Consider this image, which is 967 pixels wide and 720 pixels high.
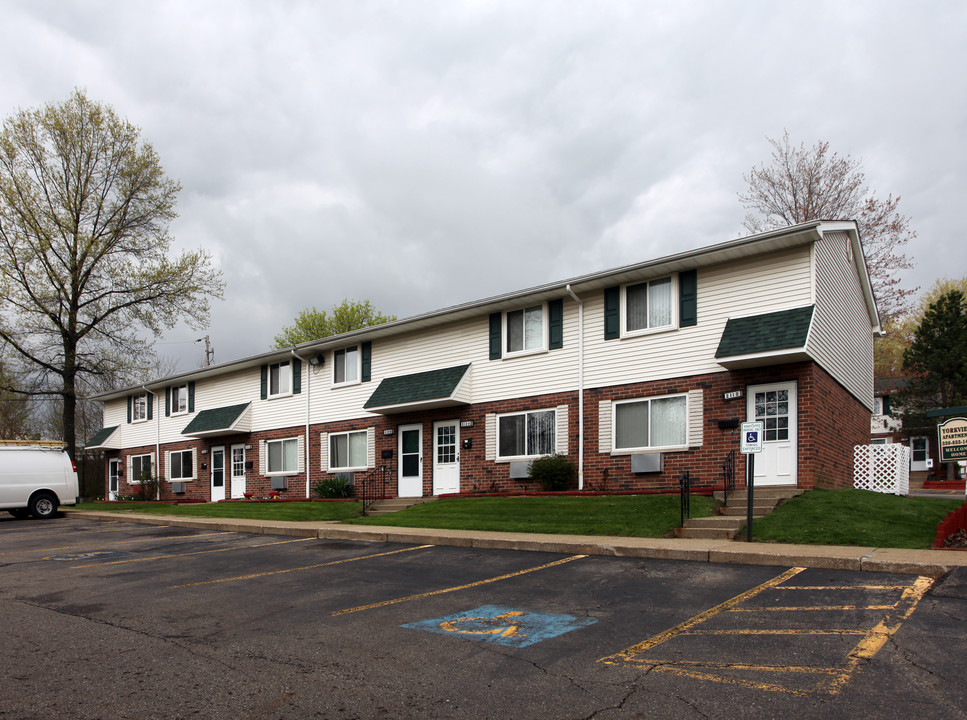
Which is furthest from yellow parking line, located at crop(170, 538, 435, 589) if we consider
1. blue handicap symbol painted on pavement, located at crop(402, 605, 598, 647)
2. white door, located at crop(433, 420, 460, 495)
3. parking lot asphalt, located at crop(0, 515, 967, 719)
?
white door, located at crop(433, 420, 460, 495)

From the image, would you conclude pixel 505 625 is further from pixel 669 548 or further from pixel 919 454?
pixel 919 454

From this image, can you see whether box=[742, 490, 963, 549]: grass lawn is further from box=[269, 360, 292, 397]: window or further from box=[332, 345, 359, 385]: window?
box=[269, 360, 292, 397]: window

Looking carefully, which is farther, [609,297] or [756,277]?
[609,297]

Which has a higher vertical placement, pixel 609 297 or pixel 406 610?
pixel 609 297

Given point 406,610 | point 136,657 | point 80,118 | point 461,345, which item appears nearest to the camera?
point 136,657

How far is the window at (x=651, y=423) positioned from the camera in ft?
52.9

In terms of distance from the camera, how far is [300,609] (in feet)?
25.5

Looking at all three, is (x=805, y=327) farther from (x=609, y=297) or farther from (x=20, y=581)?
(x=20, y=581)

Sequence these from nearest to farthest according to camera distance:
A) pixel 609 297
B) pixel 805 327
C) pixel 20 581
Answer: pixel 20 581
pixel 805 327
pixel 609 297

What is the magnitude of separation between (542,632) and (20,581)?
25.0ft

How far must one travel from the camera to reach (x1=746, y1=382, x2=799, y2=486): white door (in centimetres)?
1460

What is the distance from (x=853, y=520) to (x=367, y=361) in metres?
15.4

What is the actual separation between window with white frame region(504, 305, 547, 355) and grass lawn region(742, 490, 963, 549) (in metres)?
7.61

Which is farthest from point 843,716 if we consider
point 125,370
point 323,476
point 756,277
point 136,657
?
point 125,370
